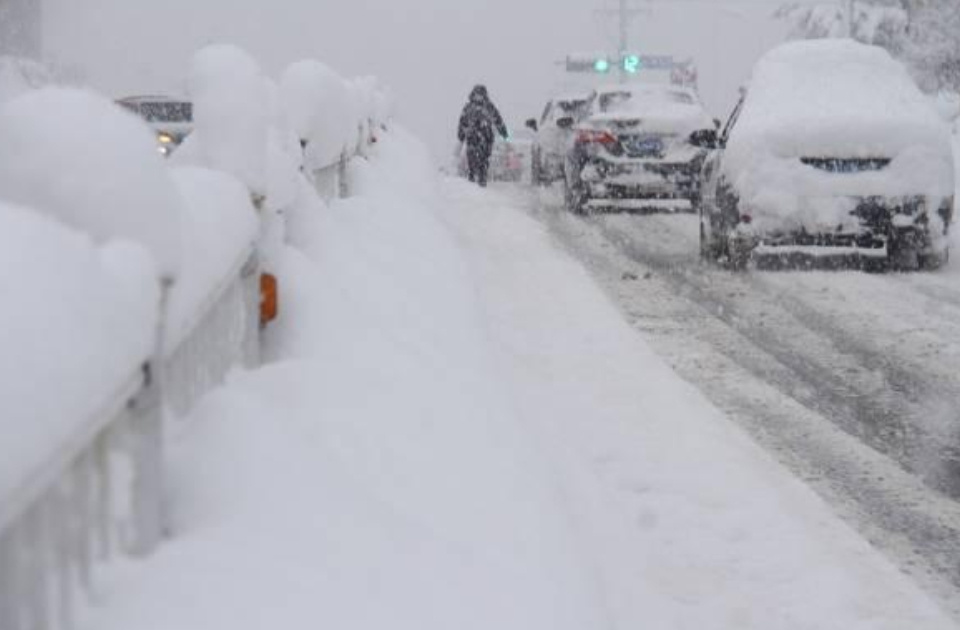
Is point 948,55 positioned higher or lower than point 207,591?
higher

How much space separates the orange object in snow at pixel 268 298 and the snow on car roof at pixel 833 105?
339 inches

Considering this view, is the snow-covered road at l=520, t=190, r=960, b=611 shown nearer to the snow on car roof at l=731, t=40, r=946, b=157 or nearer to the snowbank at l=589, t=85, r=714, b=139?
the snow on car roof at l=731, t=40, r=946, b=157

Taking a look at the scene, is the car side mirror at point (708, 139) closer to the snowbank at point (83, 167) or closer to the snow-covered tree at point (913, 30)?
the snowbank at point (83, 167)

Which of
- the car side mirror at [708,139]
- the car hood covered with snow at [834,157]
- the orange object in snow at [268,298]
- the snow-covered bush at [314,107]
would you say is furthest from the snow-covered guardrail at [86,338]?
the car side mirror at [708,139]

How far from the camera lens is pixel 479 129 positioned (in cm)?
2598

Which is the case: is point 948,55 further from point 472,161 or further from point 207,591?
point 207,591

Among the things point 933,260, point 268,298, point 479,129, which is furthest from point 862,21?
point 268,298

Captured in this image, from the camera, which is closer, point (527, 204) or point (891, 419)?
point (891, 419)

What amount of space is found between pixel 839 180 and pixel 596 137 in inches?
286

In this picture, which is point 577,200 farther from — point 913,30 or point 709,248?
point 913,30

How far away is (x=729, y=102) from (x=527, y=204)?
91607mm

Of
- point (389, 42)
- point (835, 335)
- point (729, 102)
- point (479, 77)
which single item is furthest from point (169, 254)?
point (389, 42)

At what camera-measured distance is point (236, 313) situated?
13.3 feet

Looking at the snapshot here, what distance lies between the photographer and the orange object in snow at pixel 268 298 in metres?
4.53
